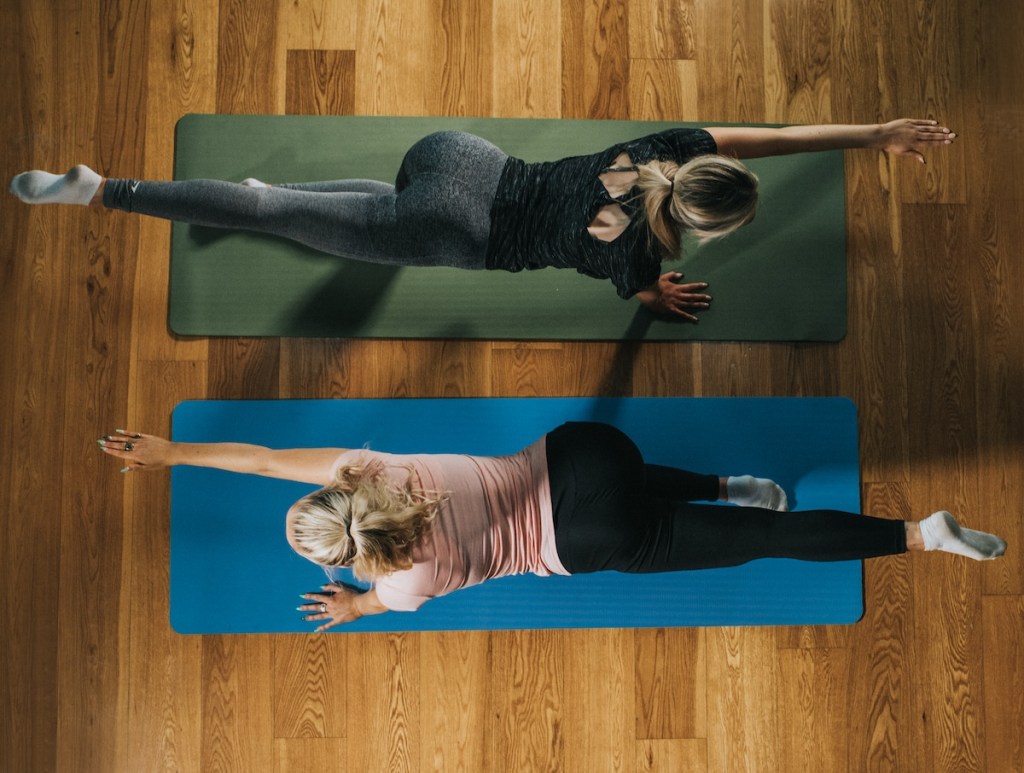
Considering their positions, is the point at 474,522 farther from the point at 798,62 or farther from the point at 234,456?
the point at 798,62

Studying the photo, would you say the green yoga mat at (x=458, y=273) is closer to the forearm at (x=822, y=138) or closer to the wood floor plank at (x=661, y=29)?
the wood floor plank at (x=661, y=29)

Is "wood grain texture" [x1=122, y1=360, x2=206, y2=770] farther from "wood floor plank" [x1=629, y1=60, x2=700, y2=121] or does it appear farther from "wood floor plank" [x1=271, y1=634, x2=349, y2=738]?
"wood floor plank" [x1=629, y1=60, x2=700, y2=121]

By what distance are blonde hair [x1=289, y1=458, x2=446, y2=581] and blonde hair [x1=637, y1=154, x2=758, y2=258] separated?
734 millimetres

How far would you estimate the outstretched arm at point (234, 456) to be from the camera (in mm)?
1654

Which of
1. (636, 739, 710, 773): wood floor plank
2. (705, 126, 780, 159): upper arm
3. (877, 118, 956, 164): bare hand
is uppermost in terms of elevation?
(877, 118, 956, 164): bare hand

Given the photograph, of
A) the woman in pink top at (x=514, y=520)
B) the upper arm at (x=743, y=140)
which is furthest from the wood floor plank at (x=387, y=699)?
the upper arm at (x=743, y=140)

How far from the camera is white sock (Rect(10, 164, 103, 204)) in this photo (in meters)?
1.89

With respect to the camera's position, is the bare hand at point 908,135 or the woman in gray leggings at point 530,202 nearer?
the woman in gray leggings at point 530,202

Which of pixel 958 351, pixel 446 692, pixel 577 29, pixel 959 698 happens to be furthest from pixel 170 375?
pixel 959 698

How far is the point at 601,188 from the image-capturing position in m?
1.51

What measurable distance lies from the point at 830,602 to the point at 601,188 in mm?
1439

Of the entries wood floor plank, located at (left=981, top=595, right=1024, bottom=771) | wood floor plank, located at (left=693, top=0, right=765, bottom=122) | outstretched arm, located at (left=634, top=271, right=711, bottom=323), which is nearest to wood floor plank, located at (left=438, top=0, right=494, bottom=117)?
wood floor plank, located at (left=693, top=0, right=765, bottom=122)

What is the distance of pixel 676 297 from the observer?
6.98 feet

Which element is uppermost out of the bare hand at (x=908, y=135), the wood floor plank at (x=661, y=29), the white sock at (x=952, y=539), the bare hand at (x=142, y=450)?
the wood floor plank at (x=661, y=29)
